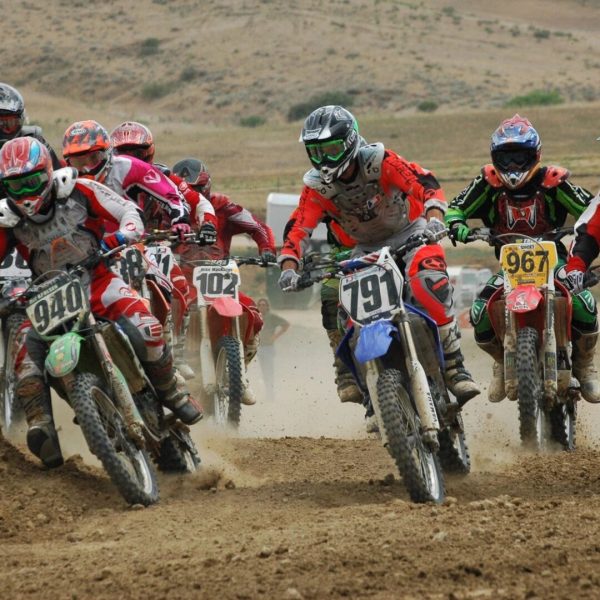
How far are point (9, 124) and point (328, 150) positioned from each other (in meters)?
3.41

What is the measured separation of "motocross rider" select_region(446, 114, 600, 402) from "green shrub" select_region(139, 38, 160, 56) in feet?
228

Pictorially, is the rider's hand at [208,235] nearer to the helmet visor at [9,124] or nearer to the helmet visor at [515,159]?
the helmet visor at [9,124]

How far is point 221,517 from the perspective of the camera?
745cm

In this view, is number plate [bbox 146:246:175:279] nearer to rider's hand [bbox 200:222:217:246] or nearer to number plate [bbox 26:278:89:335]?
rider's hand [bbox 200:222:217:246]

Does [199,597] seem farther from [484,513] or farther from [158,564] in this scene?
[484,513]

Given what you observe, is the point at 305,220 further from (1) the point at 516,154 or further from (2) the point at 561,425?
(2) the point at 561,425

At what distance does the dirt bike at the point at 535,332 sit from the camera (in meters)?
9.59

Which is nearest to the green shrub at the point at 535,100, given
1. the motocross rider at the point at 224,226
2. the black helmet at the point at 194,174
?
the motocross rider at the point at 224,226

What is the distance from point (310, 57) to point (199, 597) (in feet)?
232

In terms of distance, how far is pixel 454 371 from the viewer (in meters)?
8.73

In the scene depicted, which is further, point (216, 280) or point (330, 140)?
point (216, 280)

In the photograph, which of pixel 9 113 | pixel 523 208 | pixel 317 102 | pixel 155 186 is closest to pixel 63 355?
pixel 155 186

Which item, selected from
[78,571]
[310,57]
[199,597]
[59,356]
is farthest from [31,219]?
[310,57]

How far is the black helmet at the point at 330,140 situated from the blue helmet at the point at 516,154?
1.67 meters
